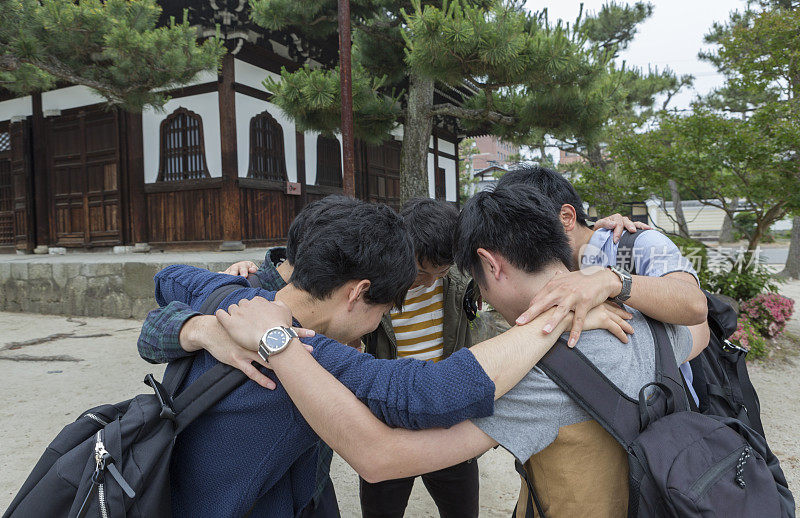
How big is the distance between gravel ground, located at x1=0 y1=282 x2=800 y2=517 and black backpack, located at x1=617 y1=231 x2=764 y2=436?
1.51 m

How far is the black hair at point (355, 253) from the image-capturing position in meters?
1.13

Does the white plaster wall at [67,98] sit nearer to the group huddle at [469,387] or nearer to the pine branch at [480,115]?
the pine branch at [480,115]

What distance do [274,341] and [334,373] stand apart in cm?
13

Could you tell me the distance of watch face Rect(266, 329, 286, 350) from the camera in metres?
0.96

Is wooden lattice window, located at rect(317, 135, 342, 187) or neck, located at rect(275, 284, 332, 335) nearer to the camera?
neck, located at rect(275, 284, 332, 335)

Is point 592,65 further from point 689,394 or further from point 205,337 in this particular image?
point 205,337

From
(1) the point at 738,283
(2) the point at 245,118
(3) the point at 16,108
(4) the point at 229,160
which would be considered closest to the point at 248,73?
(2) the point at 245,118

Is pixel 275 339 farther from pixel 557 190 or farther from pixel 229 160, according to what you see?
pixel 229 160

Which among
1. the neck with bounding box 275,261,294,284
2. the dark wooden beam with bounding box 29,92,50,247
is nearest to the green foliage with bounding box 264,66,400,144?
the neck with bounding box 275,261,294,284

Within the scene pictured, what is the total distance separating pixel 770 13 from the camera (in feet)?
19.7

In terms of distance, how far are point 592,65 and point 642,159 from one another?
2123 mm

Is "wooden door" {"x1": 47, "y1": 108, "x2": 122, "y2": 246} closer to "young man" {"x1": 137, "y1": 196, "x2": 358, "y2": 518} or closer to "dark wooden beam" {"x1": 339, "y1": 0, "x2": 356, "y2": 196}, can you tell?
"dark wooden beam" {"x1": 339, "y1": 0, "x2": 356, "y2": 196}

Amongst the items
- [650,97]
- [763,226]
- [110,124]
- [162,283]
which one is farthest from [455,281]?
[650,97]

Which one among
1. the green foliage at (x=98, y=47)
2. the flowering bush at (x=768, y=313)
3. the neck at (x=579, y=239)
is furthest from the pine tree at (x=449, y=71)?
the flowering bush at (x=768, y=313)
